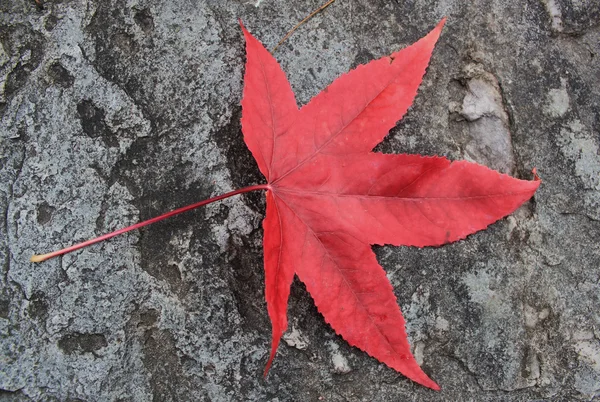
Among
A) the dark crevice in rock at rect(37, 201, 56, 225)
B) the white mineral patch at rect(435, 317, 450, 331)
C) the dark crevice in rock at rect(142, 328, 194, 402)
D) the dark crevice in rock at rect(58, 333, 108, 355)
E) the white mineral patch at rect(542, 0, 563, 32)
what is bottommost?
the white mineral patch at rect(435, 317, 450, 331)

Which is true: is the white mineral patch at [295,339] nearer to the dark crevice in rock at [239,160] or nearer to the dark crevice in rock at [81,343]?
the dark crevice in rock at [239,160]

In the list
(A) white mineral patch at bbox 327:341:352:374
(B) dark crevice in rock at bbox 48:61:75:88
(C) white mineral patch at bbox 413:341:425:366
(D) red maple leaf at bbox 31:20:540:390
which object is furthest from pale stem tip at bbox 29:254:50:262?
(C) white mineral patch at bbox 413:341:425:366

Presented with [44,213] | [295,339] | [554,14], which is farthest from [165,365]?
[554,14]

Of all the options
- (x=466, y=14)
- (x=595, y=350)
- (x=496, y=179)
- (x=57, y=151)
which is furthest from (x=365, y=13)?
(x=595, y=350)

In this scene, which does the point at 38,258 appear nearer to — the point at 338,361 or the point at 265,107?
the point at 265,107

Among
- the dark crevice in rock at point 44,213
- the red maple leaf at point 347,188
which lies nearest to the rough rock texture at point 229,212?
the dark crevice in rock at point 44,213

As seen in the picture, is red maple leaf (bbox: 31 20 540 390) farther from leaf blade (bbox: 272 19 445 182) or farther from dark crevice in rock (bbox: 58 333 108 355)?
dark crevice in rock (bbox: 58 333 108 355)

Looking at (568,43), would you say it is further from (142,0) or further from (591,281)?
(142,0)
